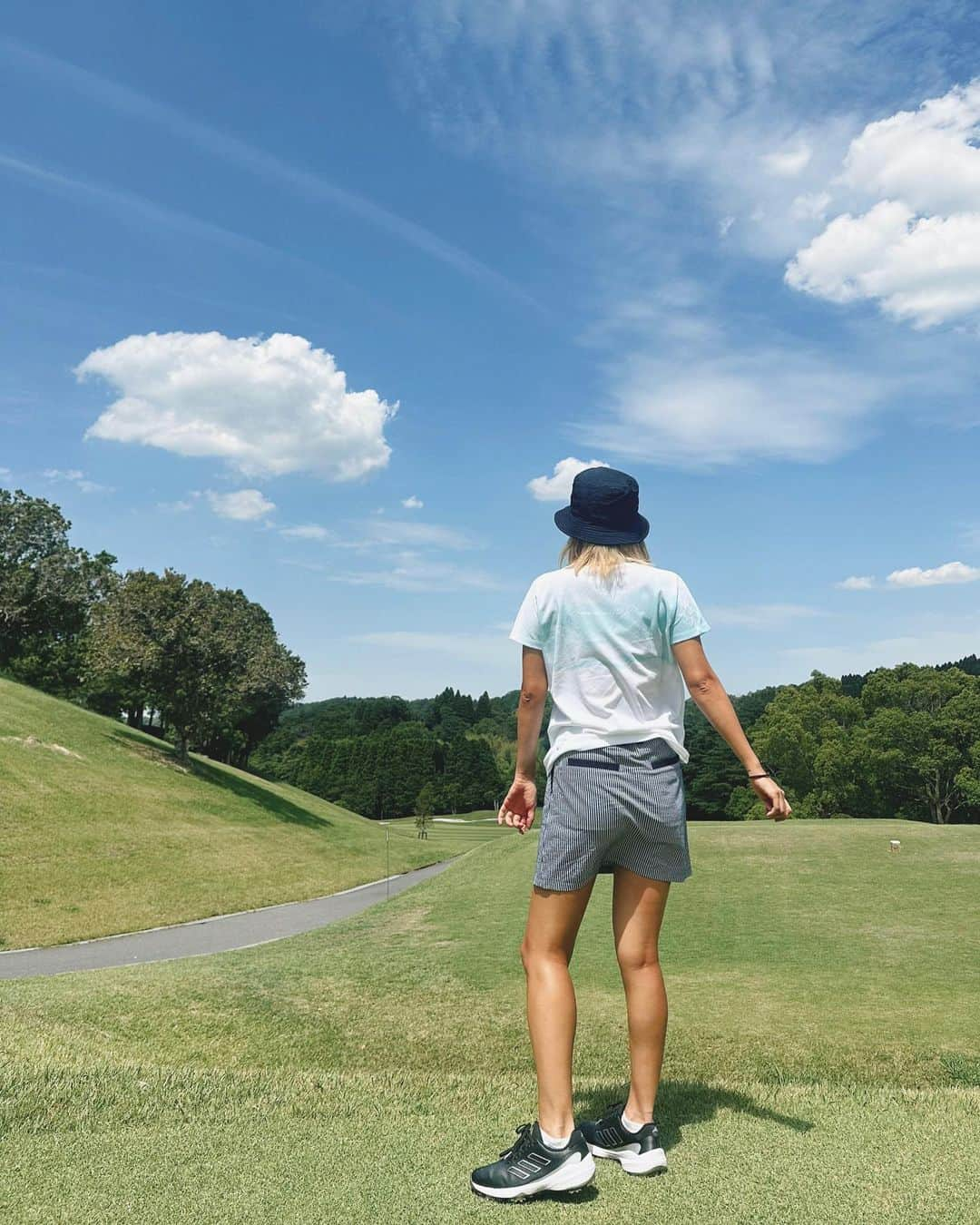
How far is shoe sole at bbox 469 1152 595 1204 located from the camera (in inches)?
110

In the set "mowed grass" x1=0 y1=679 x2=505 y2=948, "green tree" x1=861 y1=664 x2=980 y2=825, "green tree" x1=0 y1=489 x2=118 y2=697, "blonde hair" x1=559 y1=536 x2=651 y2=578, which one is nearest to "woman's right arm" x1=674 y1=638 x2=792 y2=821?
"blonde hair" x1=559 y1=536 x2=651 y2=578

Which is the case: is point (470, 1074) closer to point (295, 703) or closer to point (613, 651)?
point (613, 651)

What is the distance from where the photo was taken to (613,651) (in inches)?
131

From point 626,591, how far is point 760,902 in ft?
35.0

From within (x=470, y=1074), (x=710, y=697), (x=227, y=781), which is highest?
(x=710, y=697)

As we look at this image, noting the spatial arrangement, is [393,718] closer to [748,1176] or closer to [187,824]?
[187,824]

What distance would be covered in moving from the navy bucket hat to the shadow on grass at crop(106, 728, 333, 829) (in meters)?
34.7

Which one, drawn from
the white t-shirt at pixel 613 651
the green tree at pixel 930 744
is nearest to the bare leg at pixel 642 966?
the white t-shirt at pixel 613 651

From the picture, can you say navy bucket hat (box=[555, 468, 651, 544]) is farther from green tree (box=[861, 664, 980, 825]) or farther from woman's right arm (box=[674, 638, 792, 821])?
green tree (box=[861, 664, 980, 825])

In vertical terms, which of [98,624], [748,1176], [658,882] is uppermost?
[98,624]

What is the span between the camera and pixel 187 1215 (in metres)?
2.62

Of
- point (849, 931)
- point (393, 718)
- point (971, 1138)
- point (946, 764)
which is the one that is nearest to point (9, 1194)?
point (971, 1138)

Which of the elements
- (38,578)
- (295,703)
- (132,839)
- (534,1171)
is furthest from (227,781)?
(534,1171)

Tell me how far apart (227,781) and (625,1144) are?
37.7 meters
